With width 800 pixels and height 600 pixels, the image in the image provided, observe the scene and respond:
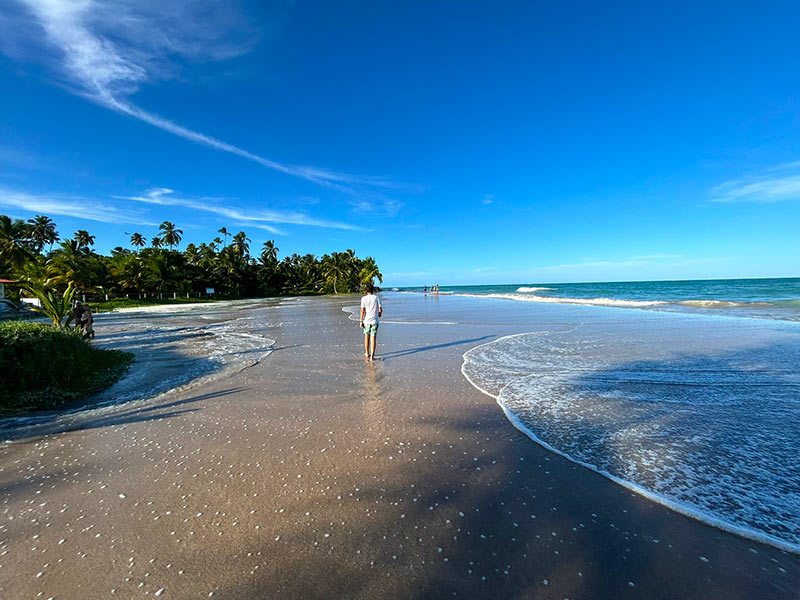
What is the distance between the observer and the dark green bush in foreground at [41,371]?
221 inches

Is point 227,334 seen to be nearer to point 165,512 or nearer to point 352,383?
point 352,383

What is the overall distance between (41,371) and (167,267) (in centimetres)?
5580

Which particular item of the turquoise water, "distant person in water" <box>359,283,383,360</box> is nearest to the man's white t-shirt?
"distant person in water" <box>359,283,383,360</box>

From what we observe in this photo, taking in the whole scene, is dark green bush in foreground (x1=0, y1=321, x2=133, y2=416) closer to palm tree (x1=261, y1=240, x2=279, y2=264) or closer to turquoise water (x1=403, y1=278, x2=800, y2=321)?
turquoise water (x1=403, y1=278, x2=800, y2=321)

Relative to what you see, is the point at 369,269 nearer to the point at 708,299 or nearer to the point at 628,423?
the point at 708,299

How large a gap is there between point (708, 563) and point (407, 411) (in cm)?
345

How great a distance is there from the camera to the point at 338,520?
107 inches

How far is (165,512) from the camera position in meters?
2.82

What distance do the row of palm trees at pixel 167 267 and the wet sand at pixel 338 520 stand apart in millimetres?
35409

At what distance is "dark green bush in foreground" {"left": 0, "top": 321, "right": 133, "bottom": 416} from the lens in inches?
221

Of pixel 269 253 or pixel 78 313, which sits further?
pixel 269 253

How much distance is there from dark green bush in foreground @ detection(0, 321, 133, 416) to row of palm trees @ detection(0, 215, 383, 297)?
99.7 ft

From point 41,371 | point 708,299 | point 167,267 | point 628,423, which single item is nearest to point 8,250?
point 167,267

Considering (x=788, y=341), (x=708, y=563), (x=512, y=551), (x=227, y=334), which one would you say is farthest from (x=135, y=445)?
(x=788, y=341)
